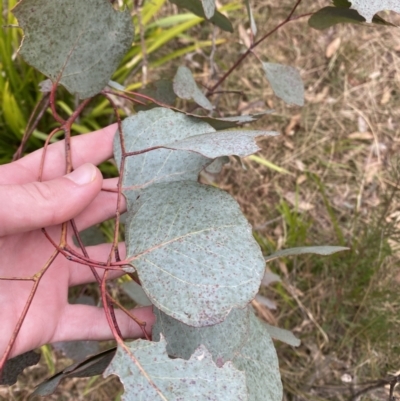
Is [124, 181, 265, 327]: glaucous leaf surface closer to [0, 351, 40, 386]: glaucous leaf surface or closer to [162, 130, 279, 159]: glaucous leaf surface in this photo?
[162, 130, 279, 159]: glaucous leaf surface

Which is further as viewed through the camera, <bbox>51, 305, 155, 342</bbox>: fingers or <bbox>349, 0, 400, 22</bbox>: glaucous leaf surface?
<bbox>51, 305, 155, 342</bbox>: fingers

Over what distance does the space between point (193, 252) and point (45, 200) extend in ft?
1.02

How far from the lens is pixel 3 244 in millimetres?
912

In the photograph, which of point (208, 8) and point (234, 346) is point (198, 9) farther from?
point (234, 346)

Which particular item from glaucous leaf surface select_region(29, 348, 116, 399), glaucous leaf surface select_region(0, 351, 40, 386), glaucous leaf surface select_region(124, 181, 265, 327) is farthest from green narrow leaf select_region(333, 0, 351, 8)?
glaucous leaf surface select_region(0, 351, 40, 386)

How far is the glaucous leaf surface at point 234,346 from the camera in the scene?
2.09ft

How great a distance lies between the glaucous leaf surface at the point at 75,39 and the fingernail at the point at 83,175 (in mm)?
128

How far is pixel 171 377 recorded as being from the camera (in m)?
0.55

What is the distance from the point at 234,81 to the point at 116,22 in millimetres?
1238

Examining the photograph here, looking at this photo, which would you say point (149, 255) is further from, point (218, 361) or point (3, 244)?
point (3, 244)

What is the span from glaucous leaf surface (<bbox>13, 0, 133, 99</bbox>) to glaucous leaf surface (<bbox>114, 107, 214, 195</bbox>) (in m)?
0.11

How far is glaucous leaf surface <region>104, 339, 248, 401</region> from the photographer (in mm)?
531

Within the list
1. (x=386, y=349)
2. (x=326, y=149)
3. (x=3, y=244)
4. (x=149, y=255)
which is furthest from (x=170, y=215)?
(x=326, y=149)

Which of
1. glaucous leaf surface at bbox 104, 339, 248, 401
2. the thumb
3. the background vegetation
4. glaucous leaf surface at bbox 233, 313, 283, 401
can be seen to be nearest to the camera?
glaucous leaf surface at bbox 104, 339, 248, 401
